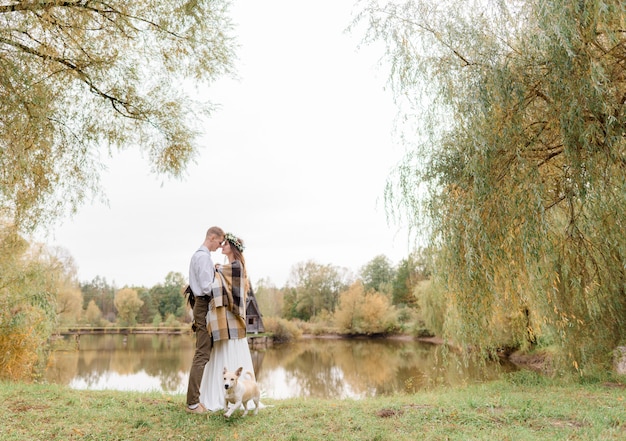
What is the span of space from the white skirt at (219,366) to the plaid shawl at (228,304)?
0.52 ft

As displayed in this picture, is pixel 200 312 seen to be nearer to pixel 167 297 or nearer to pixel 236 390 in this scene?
pixel 236 390

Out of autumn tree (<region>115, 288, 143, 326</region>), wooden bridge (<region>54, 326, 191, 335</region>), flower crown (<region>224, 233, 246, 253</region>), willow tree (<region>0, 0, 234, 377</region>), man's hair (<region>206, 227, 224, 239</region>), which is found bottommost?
wooden bridge (<region>54, 326, 191, 335</region>)

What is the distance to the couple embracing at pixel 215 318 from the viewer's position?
4.76 meters

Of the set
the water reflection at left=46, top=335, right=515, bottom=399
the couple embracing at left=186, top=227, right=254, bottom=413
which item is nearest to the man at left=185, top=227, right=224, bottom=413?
the couple embracing at left=186, top=227, right=254, bottom=413

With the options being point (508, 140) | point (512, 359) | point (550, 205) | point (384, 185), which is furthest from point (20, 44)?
point (512, 359)

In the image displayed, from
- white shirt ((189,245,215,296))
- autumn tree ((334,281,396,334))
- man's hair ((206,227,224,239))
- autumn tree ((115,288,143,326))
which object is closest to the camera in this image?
white shirt ((189,245,215,296))

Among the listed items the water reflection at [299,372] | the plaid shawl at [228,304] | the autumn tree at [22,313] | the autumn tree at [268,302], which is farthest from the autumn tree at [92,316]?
the plaid shawl at [228,304]

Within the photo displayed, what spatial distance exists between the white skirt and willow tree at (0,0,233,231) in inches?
107

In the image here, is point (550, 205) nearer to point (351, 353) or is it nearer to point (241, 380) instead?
point (241, 380)

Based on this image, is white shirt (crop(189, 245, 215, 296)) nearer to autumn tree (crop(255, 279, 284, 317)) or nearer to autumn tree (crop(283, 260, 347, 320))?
autumn tree (crop(255, 279, 284, 317))

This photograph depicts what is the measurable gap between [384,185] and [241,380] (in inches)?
121

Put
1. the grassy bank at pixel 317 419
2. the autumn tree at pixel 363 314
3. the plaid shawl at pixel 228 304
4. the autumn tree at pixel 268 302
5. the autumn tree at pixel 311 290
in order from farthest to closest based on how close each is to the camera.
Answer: the autumn tree at pixel 311 290 → the autumn tree at pixel 268 302 → the autumn tree at pixel 363 314 → the plaid shawl at pixel 228 304 → the grassy bank at pixel 317 419

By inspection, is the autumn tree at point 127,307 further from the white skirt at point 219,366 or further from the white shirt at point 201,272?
the white shirt at point 201,272

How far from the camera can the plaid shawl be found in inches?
191
